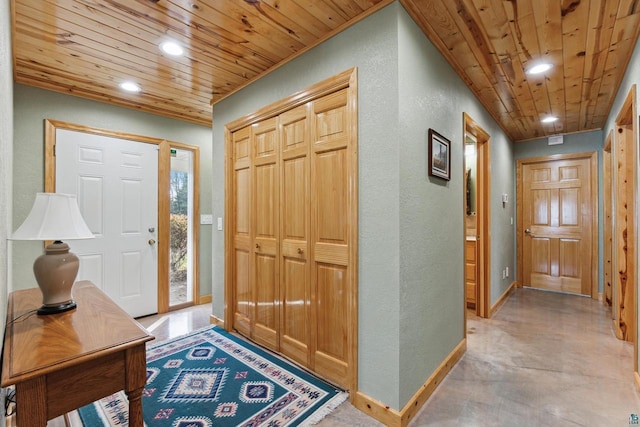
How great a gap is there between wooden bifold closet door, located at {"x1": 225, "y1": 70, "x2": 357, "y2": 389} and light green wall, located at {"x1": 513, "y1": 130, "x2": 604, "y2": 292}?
13.5 ft

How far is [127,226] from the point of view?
3326 mm

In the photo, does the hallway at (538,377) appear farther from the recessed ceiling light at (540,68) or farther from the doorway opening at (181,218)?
the doorway opening at (181,218)

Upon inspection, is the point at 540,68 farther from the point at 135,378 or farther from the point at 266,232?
the point at 135,378

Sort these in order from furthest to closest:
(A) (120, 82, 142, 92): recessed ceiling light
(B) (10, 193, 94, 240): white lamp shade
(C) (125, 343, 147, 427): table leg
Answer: (A) (120, 82, 142, 92): recessed ceiling light < (B) (10, 193, 94, 240): white lamp shade < (C) (125, 343, 147, 427): table leg

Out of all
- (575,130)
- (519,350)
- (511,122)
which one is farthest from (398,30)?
(575,130)

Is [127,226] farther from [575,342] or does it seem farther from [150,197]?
[575,342]

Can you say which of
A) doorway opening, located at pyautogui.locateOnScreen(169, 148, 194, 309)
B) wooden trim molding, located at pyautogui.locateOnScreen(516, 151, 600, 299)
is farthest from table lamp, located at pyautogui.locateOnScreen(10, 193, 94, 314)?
wooden trim molding, located at pyautogui.locateOnScreen(516, 151, 600, 299)

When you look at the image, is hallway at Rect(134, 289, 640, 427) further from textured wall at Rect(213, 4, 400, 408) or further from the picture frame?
the picture frame

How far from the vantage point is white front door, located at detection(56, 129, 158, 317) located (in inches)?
119

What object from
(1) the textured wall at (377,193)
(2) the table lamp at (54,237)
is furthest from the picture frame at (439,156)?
(2) the table lamp at (54,237)

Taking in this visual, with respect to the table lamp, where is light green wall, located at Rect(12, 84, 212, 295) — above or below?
above

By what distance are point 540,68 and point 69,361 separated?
11.4ft

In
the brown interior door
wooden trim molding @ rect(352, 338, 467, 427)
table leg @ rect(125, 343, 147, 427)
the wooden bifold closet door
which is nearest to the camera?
table leg @ rect(125, 343, 147, 427)

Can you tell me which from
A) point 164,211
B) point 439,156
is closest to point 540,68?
point 439,156
